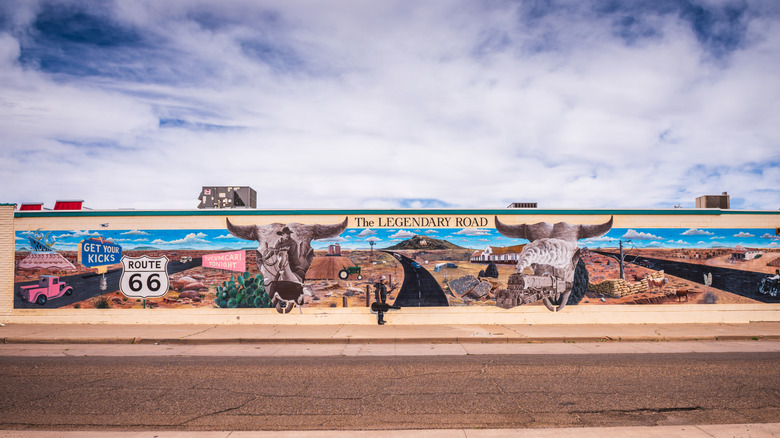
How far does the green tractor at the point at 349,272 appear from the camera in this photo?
16312 mm

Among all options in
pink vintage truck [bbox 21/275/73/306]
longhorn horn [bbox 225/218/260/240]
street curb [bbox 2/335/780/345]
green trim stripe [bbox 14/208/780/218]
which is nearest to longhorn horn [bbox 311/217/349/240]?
green trim stripe [bbox 14/208/780/218]

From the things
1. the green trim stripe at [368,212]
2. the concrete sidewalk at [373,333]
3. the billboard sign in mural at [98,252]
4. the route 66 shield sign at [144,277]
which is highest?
the green trim stripe at [368,212]

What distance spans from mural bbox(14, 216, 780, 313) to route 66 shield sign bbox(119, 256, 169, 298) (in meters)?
0.04

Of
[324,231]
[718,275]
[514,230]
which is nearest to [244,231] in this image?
[324,231]

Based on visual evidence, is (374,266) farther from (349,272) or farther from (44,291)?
(44,291)

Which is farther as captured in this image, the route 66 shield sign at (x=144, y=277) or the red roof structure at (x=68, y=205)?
the red roof structure at (x=68, y=205)

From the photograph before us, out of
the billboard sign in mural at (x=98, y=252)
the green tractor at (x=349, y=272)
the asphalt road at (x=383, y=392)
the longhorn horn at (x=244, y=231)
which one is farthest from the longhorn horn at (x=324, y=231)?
the billboard sign in mural at (x=98, y=252)

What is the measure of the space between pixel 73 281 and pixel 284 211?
8.23 metres

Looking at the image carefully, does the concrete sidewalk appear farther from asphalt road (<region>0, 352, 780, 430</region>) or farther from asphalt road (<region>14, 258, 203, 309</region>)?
asphalt road (<region>0, 352, 780, 430</region>)

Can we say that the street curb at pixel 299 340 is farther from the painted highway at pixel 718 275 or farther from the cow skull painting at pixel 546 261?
the painted highway at pixel 718 275

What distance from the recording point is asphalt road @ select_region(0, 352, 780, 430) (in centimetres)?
652

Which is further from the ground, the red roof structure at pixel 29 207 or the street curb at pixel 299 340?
the red roof structure at pixel 29 207

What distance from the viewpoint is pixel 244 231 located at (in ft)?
54.3

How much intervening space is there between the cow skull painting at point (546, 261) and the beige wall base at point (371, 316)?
0.48 metres
